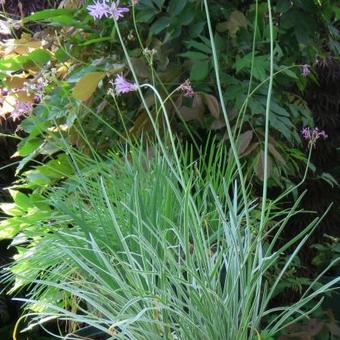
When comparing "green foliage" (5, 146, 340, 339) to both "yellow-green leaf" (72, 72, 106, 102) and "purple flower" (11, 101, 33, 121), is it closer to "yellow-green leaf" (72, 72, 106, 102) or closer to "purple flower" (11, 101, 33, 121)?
"yellow-green leaf" (72, 72, 106, 102)

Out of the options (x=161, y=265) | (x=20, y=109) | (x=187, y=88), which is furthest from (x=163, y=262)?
(x=20, y=109)

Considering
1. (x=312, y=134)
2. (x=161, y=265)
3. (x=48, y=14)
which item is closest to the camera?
(x=161, y=265)

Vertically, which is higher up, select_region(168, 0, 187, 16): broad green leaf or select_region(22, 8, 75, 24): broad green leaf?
select_region(22, 8, 75, 24): broad green leaf

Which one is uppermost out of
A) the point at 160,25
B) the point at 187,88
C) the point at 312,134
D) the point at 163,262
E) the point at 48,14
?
the point at 48,14

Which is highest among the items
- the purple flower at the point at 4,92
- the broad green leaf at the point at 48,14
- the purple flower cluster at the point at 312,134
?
the broad green leaf at the point at 48,14

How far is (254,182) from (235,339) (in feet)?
3.02

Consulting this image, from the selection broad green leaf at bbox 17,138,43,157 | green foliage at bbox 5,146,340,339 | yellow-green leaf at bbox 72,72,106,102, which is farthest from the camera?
broad green leaf at bbox 17,138,43,157

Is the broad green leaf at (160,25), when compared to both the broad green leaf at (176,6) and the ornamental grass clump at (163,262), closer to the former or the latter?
the broad green leaf at (176,6)

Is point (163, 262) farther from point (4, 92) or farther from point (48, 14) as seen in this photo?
point (4, 92)

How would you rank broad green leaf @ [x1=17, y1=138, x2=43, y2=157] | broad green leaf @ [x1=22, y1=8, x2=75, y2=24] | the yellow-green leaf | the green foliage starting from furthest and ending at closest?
1. broad green leaf @ [x1=17, y1=138, x2=43, y2=157]
2. broad green leaf @ [x1=22, y1=8, x2=75, y2=24]
3. the yellow-green leaf
4. the green foliage

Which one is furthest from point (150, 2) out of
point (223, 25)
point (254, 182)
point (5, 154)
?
point (5, 154)

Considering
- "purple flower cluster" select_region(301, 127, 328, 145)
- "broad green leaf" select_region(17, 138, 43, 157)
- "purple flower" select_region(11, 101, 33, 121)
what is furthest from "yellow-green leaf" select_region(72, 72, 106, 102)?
"purple flower cluster" select_region(301, 127, 328, 145)

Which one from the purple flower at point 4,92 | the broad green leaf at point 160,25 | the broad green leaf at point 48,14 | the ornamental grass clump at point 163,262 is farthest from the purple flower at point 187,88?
the purple flower at point 4,92

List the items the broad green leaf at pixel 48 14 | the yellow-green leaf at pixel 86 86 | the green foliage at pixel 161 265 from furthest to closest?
the broad green leaf at pixel 48 14 < the yellow-green leaf at pixel 86 86 < the green foliage at pixel 161 265
